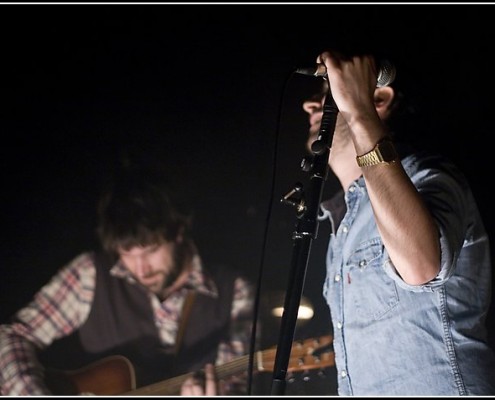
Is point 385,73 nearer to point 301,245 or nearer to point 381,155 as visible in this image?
point 381,155

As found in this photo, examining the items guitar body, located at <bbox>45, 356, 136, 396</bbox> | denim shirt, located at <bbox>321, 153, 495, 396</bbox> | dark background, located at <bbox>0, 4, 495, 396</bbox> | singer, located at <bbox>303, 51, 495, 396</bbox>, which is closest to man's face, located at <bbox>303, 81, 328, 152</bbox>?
dark background, located at <bbox>0, 4, 495, 396</bbox>

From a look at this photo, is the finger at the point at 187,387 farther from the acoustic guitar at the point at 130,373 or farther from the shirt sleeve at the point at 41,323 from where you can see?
the shirt sleeve at the point at 41,323

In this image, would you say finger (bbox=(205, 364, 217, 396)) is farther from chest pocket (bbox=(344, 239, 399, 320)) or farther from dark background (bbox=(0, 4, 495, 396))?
chest pocket (bbox=(344, 239, 399, 320))

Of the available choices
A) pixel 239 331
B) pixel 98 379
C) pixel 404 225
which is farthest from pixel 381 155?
pixel 98 379

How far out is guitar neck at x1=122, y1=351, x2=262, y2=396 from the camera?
1730 mm

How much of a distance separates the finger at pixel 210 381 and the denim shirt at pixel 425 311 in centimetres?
50

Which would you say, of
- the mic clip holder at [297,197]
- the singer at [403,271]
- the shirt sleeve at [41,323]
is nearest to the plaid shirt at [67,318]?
the shirt sleeve at [41,323]

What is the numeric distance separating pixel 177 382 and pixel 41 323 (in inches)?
18.5

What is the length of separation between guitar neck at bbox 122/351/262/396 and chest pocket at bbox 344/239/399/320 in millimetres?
521

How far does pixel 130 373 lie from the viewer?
1.76m

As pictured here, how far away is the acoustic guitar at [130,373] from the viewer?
5.59ft

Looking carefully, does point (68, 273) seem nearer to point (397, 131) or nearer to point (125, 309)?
point (125, 309)

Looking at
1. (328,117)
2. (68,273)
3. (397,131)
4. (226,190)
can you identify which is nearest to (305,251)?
(328,117)

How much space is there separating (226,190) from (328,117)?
913 mm
